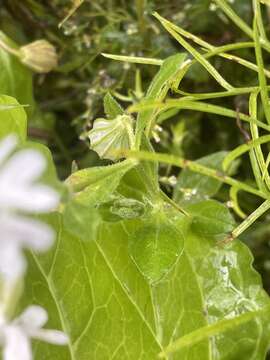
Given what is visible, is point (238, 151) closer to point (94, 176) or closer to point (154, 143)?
point (94, 176)

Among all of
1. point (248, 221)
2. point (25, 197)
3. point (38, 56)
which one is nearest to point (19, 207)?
point (25, 197)

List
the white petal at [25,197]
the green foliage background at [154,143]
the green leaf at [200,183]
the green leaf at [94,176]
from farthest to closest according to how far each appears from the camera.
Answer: the green leaf at [200,183], the green foliage background at [154,143], the green leaf at [94,176], the white petal at [25,197]

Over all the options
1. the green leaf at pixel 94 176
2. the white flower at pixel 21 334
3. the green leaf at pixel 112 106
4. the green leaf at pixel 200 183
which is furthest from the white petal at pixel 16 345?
the green leaf at pixel 200 183

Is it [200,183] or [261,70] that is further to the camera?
[200,183]

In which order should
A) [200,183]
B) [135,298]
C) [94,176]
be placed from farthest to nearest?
[200,183]
[135,298]
[94,176]

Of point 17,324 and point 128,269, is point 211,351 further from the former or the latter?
point 17,324

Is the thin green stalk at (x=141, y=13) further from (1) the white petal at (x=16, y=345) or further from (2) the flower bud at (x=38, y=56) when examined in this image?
(1) the white petal at (x=16, y=345)

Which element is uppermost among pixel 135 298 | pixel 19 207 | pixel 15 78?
pixel 19 207
